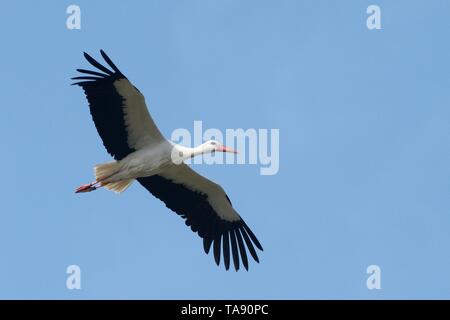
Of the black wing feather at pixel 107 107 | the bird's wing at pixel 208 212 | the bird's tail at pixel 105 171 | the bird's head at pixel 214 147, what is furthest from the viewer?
the bird's wing at pixel 208 212

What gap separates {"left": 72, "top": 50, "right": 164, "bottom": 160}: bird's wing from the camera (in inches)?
611

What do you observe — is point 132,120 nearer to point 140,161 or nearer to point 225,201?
point 140,161

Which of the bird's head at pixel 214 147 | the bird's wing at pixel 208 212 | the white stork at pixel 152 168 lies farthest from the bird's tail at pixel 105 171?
the bird's head at pixel 214 147

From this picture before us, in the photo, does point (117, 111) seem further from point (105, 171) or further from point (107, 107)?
point (105, 171)

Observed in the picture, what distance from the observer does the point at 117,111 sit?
51.8 feet

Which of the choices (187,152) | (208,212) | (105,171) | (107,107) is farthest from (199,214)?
(107,107)

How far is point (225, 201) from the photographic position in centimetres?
1691

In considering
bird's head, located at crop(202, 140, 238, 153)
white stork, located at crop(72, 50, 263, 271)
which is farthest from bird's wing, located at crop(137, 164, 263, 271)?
bird's head, located at crop(202, 140, 238, 153)

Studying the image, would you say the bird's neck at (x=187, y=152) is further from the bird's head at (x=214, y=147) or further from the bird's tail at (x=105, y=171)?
the bird's tail at (x=105, y=171)

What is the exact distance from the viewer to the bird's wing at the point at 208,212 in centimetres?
1675
